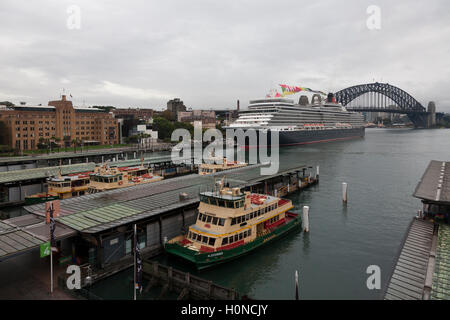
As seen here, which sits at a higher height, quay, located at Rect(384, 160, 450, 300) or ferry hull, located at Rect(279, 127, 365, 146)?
ferry hull, located at Rect(279, 127, 365, 146)

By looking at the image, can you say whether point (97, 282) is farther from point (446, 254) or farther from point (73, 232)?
point (446, 254)

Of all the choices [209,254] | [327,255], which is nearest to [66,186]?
[209,254]

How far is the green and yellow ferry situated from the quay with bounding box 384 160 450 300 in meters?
11.3

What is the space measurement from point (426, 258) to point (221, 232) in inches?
540

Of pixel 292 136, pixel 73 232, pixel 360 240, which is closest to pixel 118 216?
pixel 73 232

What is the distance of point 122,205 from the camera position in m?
26.9

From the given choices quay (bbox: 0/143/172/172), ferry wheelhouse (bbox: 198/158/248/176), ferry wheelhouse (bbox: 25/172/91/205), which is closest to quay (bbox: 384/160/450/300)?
ferry wheelhouse (bbox: 198/158/248/176)

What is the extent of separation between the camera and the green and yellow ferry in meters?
23.4

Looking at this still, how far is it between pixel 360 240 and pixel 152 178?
30.3 metres

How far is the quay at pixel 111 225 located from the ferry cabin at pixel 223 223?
3.09 m

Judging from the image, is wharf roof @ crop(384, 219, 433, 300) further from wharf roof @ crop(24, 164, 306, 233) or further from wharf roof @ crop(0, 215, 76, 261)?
wharf roof @ crop(0, 215, 76, 261)

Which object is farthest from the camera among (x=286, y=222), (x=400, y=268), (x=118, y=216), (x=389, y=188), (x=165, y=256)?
(x=389, y=188)

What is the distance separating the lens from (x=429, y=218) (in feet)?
88.3

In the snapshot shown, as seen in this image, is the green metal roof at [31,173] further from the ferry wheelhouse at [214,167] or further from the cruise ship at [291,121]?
the cruise ship at [291,121]
